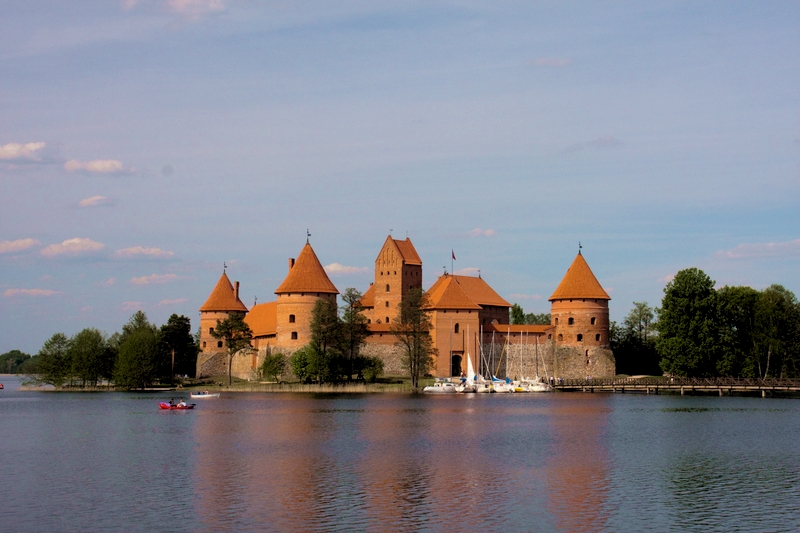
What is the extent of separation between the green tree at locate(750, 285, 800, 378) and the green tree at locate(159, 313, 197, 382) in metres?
36.5

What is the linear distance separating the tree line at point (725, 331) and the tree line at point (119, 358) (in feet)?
97.4

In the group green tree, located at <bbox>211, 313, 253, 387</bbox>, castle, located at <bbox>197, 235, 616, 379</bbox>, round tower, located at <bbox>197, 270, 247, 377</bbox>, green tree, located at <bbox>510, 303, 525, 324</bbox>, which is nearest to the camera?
green tree, located at <bbox>211, 313, 253, 387</bbox>

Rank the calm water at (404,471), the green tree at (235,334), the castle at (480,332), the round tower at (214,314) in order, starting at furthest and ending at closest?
the round tower at (214,314), the castle at (480,332), the green tree at (235,334), the calm water at (404,471)

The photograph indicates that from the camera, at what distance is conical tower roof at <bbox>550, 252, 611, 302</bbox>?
198 feet

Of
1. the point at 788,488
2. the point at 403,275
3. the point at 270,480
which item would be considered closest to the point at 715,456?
the point at 788,488

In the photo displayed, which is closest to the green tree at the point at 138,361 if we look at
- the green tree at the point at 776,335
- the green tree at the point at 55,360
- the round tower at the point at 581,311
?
the green tree at the point at 55,360

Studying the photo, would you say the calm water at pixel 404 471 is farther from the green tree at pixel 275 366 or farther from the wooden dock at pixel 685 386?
the green tree at pixel 275 366

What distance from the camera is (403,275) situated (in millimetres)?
65250

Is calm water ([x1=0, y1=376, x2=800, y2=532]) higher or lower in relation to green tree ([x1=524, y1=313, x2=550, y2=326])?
lower

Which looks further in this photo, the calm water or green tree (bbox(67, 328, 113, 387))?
green tree (bbox(67, 328, 113, 387))

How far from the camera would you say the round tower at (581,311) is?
6031 centimetres

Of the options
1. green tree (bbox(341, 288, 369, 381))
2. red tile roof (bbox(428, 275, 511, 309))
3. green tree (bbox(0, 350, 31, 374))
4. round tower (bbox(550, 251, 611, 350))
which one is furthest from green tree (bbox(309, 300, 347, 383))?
green tree (bbox(0, 350, 31, 374))

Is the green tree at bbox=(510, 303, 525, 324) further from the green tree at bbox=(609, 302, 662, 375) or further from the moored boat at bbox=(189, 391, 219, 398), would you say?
the moored boat at bbox=(189, 391, 219, 398)

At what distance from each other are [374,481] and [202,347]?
47.2 m
